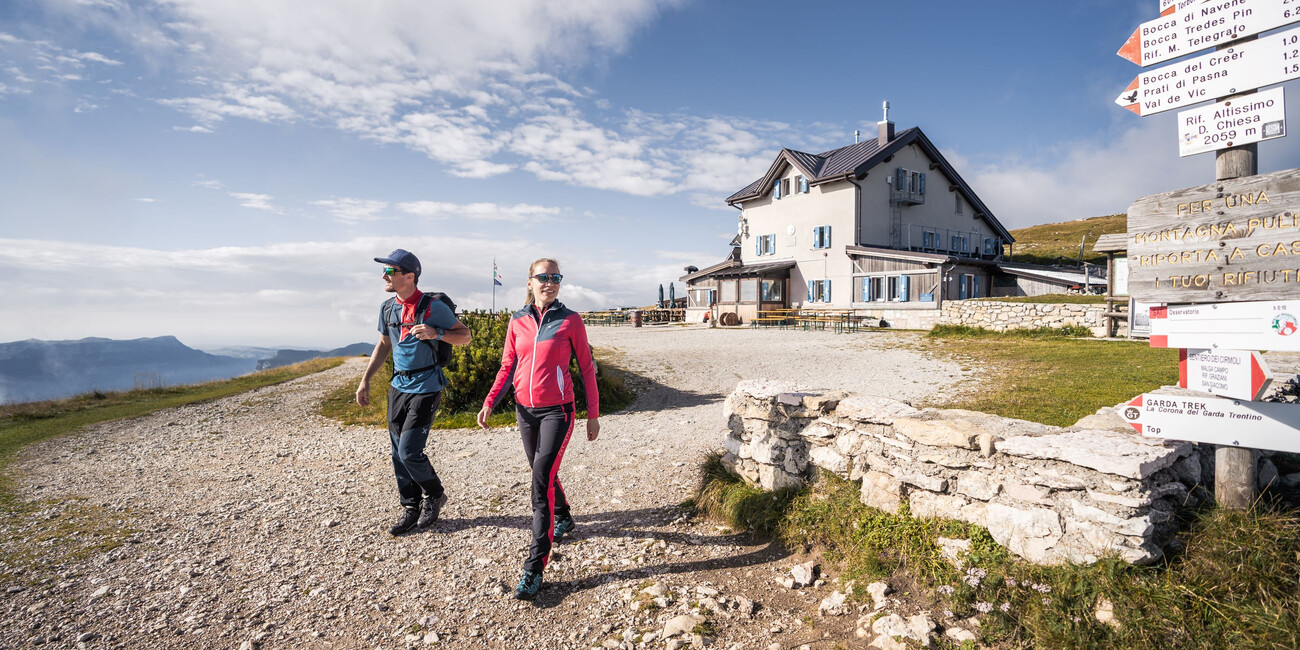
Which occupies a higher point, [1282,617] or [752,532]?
[1282,617]

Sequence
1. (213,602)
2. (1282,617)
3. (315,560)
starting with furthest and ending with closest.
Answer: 1. (315,560)
2. (213,602)
3. (1282,617)

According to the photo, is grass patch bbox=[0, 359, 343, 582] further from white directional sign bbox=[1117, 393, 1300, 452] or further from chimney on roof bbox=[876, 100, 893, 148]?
chimney on roof bbox=[876, 100, 893, 148]

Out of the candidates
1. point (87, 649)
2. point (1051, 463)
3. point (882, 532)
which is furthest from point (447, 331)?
point (1051, 463)

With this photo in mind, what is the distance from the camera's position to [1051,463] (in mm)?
3447

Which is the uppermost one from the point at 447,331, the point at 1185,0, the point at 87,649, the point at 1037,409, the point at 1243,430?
the point at 1185,0

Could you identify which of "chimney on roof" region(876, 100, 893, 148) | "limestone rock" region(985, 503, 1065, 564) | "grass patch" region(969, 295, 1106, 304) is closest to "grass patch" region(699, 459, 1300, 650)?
"limestone rock" region(985, 503, 1065, 564)

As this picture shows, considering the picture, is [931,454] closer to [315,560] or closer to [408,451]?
[408,451]

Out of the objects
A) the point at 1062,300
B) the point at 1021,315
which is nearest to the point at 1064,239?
the point at 1062,300

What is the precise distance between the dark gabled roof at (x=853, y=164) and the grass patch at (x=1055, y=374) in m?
15.6

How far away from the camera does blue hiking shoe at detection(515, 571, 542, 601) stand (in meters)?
3.94

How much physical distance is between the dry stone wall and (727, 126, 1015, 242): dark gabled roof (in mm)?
28649

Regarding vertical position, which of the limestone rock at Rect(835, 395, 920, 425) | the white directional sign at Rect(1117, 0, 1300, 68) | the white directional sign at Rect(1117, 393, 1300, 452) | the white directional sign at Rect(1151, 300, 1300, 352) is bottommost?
the limestone rock at Rect(835, 395, 920, 425)

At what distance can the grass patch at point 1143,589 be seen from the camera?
2.78 m

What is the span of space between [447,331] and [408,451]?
41.5 inches
